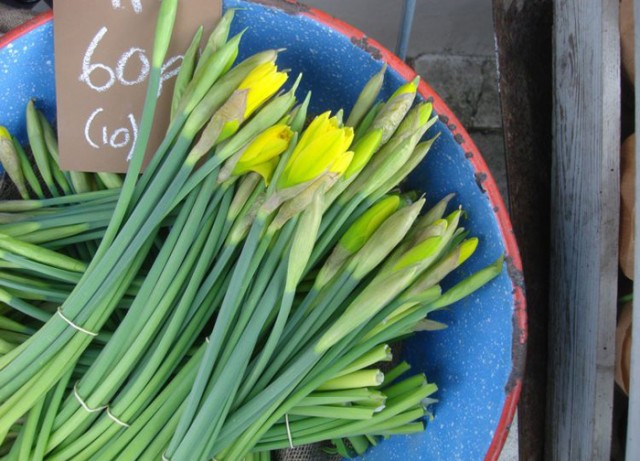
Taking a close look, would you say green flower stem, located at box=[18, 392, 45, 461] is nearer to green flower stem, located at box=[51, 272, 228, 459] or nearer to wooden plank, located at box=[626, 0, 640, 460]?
green flower stem, located at box=[51, 272, 228, 459]

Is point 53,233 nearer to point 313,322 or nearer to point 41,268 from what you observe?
point 41,268

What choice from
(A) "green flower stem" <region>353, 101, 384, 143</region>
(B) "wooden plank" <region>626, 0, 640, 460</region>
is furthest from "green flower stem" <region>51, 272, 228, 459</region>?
(B) "wooden plank" <region>626, 0, 640, 460</region>

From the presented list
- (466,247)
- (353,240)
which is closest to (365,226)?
(353,240)

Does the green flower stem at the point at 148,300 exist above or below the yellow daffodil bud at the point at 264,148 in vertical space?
below

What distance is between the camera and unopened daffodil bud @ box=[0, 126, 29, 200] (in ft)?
2.43

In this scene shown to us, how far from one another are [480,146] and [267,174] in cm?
89

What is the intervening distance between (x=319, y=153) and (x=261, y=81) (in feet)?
0.32

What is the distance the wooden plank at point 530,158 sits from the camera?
93cm

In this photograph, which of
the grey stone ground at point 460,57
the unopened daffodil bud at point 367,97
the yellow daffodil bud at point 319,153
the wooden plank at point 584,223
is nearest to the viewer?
the yellow daffodil bud at point 319,153

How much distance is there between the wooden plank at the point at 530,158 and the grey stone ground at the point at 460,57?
15.7 inches

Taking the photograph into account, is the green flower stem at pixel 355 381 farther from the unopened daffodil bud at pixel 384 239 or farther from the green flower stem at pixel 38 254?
the green flower stem at pixel 38 254

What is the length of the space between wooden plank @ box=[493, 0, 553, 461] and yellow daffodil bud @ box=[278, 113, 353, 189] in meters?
0.41

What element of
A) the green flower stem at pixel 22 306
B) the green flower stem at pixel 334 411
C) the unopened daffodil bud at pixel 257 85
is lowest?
the green flower stem at pixel 334 411

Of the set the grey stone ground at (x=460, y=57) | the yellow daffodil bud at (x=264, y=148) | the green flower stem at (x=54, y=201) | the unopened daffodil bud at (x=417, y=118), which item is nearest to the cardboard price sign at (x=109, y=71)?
the green flower stem at (x=54, y=201)
